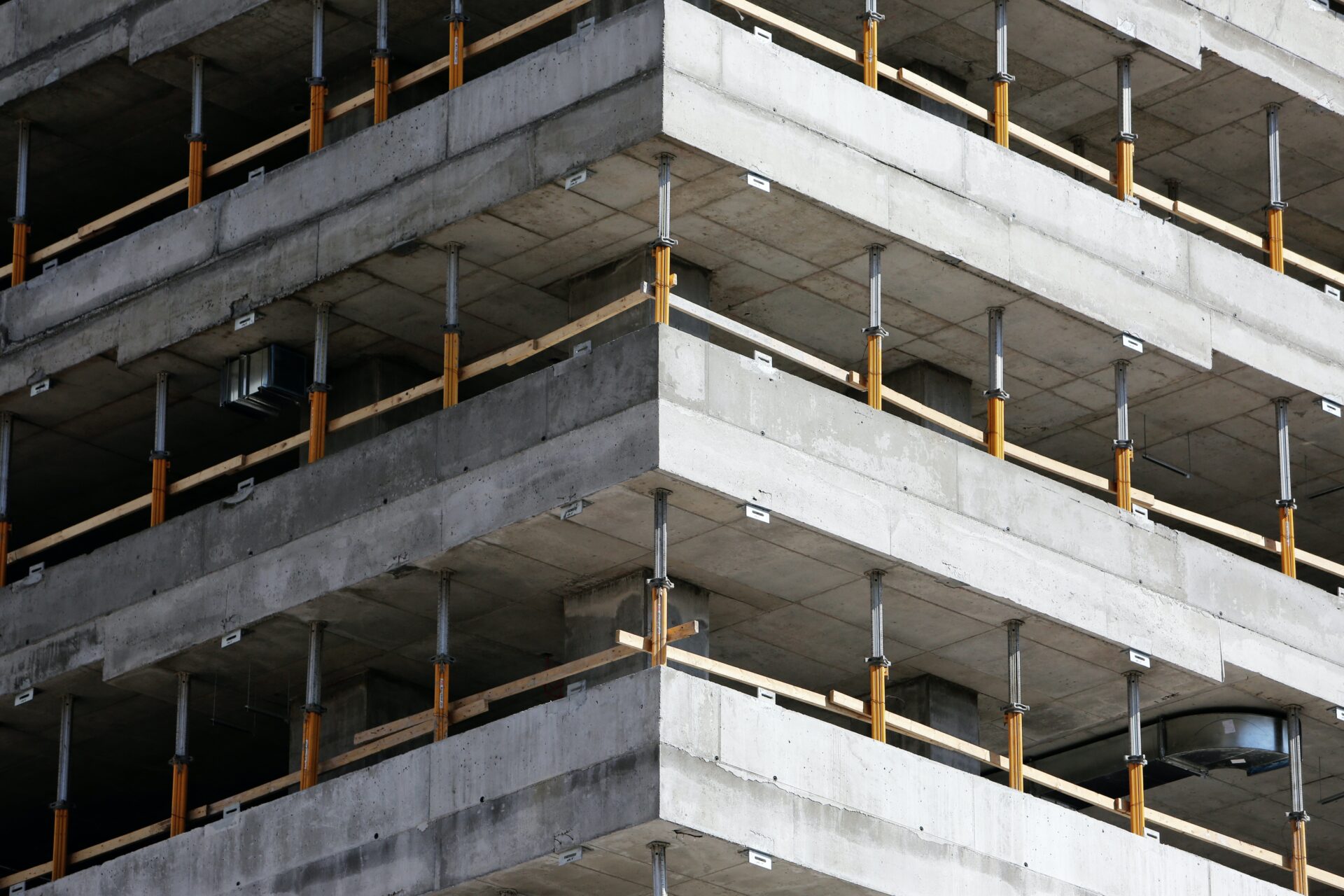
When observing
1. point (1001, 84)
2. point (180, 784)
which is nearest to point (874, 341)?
point (1001, 84)

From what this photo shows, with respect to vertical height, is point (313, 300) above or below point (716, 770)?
above

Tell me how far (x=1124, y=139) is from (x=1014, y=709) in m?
7.94

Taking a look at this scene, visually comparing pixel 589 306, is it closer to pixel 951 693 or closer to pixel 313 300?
pixel 313 300

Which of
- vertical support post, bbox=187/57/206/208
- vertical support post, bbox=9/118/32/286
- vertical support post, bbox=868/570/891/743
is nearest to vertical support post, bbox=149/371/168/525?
vertical support post, bbox=187/57/206/208

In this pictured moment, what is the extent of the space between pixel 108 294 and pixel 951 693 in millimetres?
Result: 11372

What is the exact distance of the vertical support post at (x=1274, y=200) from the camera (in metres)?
45.4

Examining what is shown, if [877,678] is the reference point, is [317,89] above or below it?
above

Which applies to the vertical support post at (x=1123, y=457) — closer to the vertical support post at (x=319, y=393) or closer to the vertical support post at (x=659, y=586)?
the vertical support post at (x=659, y=586)

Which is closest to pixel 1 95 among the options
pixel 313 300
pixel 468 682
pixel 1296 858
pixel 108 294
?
pixel 108 294

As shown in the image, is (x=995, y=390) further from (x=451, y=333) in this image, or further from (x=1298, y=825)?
(x=1298, y=825)

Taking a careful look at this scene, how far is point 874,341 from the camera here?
39.9 metres

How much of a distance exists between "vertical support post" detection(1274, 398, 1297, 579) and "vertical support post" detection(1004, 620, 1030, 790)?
4752 millimetres

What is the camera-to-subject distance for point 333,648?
137 feet

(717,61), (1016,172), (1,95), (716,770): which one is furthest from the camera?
(1,95)
